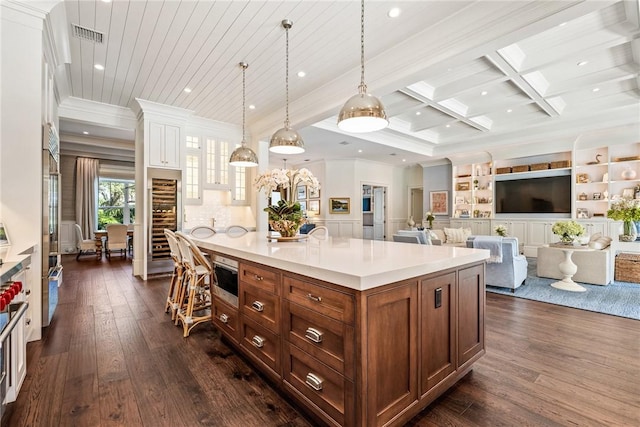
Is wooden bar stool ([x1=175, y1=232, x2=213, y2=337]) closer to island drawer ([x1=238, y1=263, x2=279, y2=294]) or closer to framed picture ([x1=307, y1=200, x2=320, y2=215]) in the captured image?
island drawer ([x1=238, y1=263, x2=279, y2=294])

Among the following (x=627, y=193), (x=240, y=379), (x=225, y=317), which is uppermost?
(x=627, y=193)

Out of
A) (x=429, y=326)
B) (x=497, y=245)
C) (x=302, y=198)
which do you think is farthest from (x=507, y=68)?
(x=302, y=198)

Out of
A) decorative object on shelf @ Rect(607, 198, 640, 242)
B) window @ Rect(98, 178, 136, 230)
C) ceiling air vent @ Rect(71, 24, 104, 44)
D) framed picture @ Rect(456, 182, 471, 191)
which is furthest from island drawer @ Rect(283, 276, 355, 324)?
window @ Rect(98, 178, 136, 230)

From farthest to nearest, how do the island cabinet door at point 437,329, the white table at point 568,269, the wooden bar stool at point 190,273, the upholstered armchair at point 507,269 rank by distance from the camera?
the white table at point 568,269 < the upholstered armchair at point 507,269 < the wooden bar stool at point 190,273 < the island cabinet door at point 437,329

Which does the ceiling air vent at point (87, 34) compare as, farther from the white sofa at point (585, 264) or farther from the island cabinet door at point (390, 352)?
the white sofa at point (585, 264)

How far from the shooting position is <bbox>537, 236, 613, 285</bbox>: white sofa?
4.38 meters

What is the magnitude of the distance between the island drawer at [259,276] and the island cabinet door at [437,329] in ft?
2.78

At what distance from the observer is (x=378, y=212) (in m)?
10.9

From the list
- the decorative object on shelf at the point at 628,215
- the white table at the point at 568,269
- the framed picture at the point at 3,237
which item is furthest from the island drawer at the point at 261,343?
the decorative object on shelf at the point at 628,215

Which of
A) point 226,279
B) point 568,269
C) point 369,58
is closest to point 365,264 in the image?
point 226,279

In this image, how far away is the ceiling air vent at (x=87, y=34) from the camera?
2.99 metres

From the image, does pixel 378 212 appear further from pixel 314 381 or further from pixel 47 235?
pixel 314 381

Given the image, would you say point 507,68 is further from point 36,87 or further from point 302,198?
point 302,198

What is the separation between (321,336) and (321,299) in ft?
0.61
